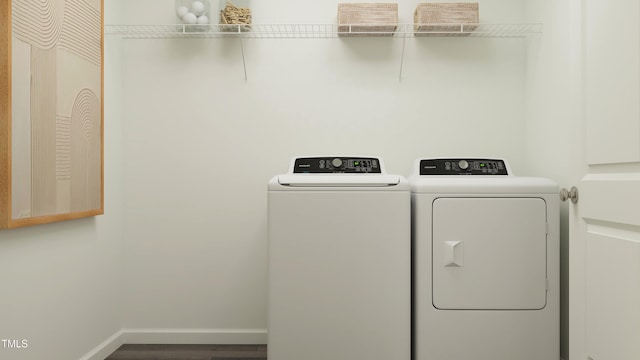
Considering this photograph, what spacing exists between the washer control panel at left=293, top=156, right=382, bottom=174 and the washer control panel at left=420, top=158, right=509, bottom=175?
0.85 ft

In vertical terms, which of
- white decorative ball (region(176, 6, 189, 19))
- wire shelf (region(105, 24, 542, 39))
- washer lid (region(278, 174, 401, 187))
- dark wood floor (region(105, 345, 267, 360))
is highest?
white decorative ball (region(176, 6, 189, 19))

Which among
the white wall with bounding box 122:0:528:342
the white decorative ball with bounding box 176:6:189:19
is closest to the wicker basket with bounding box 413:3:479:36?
the white wall with bounding box 122:0:528:342

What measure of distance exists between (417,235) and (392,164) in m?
0.72

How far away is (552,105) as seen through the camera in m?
2.43

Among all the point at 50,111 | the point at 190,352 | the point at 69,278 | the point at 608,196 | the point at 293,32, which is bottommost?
the point at 190,352

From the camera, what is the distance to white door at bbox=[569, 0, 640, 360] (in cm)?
145

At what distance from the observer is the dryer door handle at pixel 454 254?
2.08m

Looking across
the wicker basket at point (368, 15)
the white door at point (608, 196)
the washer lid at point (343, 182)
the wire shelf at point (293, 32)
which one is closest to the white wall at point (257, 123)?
the wire shelf at point (293, 32)

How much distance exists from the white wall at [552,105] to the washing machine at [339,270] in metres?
0.83

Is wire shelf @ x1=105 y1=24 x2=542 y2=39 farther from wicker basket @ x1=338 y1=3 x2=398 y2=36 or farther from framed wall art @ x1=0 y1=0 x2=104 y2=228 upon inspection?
framed wall art @ x1=0 y1=0 x2=104 y2=228

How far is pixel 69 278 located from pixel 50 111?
0.76 metres

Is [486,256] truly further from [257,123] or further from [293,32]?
[293,32]

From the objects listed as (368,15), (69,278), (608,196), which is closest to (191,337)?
(69,278)

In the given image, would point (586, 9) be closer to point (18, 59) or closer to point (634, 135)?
point (634, 135)
